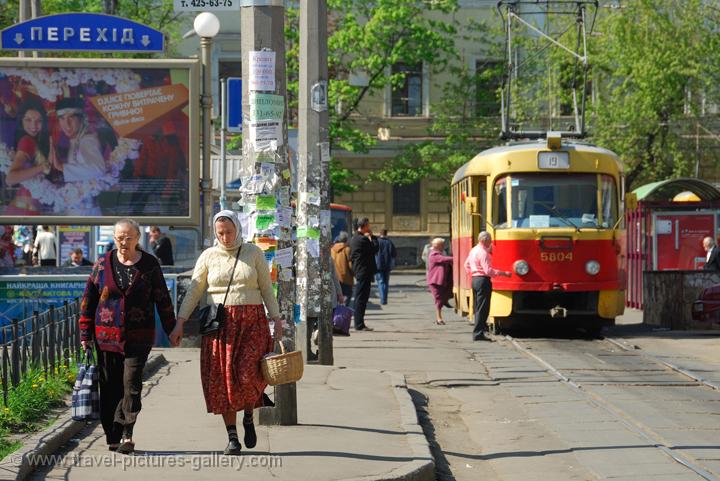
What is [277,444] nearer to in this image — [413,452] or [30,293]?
[413,452]

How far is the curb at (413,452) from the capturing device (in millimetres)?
8164

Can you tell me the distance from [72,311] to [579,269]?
364 inches

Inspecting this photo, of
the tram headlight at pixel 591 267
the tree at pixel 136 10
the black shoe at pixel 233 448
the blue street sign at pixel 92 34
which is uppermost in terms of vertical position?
the tree at pixel 136 10

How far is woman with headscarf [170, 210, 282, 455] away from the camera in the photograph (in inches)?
341

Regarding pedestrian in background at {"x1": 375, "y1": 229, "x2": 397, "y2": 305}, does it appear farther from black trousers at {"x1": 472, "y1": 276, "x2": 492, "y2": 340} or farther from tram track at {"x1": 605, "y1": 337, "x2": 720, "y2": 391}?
tram track at {"x1": 605, "y1": 337, "x2": 720, "y2": 391}

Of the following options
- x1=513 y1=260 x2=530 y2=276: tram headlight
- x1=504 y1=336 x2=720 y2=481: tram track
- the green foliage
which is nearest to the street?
x1=504 y1=336 x2=720 y2=481: tram track

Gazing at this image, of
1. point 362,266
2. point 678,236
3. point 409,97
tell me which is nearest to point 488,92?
point 409,97

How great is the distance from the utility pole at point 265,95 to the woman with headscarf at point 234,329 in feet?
4.43

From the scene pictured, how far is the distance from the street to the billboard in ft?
10.9

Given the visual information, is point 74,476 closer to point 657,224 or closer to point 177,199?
point 177,199

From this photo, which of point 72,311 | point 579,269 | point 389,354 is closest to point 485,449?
A: point 72,311

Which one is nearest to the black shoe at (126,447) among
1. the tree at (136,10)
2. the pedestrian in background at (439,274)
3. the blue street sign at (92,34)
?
the blue street sign at (92,34)

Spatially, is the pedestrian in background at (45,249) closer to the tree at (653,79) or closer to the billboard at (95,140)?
the billboard at (95,140)

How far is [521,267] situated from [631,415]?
8375 millimetres
